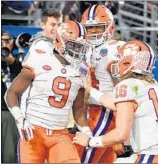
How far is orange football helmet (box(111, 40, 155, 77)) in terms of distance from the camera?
3666 mm

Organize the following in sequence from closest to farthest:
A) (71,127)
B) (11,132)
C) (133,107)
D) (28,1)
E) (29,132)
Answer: (133,107) → (29,132) → (71,127) → (11,132) → (28,1)

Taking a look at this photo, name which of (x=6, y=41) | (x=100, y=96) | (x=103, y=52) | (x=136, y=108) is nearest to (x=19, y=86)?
(x=100, y=96)

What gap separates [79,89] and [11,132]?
172 centimetres

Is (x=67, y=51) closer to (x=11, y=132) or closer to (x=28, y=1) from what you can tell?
(x=11, y=132)

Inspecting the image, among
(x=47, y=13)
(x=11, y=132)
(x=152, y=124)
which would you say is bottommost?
(x=11, y=132)

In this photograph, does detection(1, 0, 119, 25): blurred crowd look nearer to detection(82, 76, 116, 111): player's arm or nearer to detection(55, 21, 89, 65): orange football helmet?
detection(55, 21, 89, 65): orange football helmet

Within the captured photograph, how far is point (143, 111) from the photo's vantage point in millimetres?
3500

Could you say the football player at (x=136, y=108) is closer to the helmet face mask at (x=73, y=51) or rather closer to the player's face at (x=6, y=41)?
the helmet face mask at (x=73, y=51)

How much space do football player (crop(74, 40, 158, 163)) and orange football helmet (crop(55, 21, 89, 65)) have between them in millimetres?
694

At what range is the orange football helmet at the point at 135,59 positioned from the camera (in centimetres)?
367

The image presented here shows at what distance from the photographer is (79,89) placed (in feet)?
14.7

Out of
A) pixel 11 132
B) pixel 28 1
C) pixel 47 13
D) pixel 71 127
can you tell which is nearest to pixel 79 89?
pixel 71 127

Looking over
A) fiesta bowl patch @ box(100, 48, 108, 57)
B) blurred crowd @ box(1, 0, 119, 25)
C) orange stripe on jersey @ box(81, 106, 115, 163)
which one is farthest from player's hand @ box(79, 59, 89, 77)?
blurred crowd @ box(1, 0, 119, 25)

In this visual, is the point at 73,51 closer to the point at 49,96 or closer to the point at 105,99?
the point at 49,96
